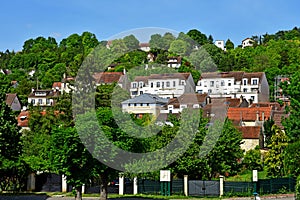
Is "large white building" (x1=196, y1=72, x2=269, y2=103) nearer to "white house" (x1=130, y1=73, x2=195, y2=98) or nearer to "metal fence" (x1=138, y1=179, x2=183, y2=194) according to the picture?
"white house" (x1=130, y1=73, x2=195, y2=98)

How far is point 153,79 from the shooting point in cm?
7631

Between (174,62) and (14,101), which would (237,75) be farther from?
(14,101)

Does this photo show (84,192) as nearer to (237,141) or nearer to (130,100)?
(237,141)

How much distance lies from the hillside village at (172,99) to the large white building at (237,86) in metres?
0.14

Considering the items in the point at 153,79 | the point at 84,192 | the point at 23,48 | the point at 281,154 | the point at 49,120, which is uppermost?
the point at 23,48

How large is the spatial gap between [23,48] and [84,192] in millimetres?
131323

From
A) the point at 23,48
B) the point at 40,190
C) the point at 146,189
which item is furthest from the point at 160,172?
the point at 23,48

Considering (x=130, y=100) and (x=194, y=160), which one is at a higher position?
(x=130, y=100)

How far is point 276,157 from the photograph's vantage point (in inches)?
1378

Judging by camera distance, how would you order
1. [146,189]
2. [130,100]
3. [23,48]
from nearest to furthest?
1. [146,189]
2. [130,100]
3. [23,48]

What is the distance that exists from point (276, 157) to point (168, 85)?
135 ft

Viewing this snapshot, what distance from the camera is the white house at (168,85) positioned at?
7469 centimetres

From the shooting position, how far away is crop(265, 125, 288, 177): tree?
34.7m

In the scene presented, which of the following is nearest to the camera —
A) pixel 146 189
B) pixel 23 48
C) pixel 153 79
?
pixel 146 189
